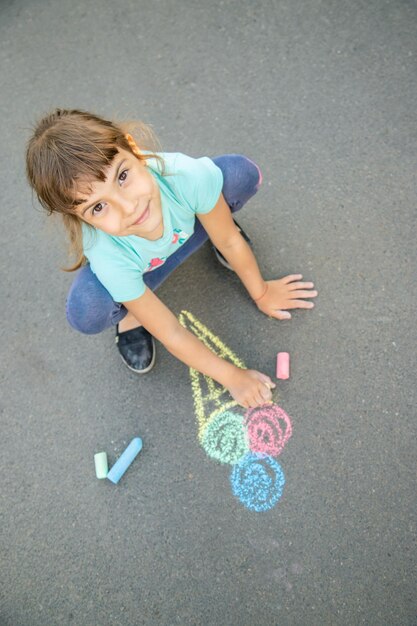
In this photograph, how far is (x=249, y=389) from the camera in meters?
1.80

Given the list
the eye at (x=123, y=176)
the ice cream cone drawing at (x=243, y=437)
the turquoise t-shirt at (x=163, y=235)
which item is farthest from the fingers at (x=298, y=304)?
the eye at (x=123, y=176)

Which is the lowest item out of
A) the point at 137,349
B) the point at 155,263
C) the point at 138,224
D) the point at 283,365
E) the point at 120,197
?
the point at 283,365

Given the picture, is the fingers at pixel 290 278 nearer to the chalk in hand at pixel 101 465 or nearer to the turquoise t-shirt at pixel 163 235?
the turquoise t-shirt at pixel 163 235

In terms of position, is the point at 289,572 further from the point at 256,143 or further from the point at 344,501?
the point at 256,143

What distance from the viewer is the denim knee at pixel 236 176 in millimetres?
1673

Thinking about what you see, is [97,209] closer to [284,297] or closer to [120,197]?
[120,197]

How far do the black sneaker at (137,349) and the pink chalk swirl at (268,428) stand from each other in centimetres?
43

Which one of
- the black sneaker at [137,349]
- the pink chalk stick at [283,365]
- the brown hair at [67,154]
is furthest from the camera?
the black sneaker at [137,349]

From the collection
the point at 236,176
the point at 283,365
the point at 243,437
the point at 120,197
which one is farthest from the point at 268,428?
the point at 120,197

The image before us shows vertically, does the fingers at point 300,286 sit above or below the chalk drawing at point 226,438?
above

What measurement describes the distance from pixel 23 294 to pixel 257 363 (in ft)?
3.45

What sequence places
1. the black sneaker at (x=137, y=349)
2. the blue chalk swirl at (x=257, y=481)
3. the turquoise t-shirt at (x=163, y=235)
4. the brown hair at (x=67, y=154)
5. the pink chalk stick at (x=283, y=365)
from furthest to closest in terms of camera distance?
1. the black sneaker at (x=137, y=349)
2. the pink chalk stick at (x=283, y=365)
3. the blue chalk swirl at (x=257, y=481)
4. the turquoise t-shirt at (x=163, y=235)
5. the brown hair at (x=67, y=154)

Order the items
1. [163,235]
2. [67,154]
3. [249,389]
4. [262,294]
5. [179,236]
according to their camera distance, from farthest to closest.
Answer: [262,294], [249,389], [179,236], [163,235], [67,154]

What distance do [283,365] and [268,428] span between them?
0.75 ft
